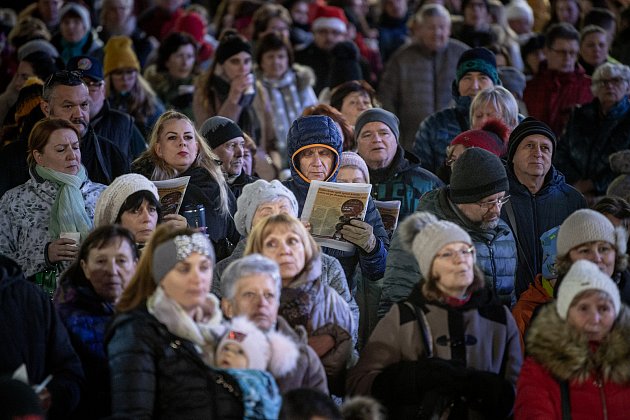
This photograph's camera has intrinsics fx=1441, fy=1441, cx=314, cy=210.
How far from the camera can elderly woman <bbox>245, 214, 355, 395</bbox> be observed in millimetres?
6977

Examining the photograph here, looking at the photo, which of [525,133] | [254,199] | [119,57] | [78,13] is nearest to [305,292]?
[254,199]

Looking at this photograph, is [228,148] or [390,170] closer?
[390,170]

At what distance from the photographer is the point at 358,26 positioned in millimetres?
15352

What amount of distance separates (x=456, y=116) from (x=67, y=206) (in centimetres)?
338

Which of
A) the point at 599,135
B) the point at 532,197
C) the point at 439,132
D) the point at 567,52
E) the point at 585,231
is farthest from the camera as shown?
the point at 567,52

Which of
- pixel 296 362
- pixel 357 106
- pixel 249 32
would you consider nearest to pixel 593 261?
pixel 296 362

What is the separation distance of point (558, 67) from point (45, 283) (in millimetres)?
5838

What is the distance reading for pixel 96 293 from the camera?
691 centimetres

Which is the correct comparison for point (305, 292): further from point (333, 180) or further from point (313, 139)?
point (313, 139)

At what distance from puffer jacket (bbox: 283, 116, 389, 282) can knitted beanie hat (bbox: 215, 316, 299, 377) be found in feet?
5.76

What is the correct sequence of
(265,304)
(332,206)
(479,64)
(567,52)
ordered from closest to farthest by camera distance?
(265,304), (332,206), (479,64), (567,52)

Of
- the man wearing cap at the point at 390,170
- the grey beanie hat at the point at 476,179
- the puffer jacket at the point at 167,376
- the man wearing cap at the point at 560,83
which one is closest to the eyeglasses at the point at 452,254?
the grey beanie hat at the point at 476,179

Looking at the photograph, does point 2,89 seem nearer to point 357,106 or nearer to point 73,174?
point 357,106

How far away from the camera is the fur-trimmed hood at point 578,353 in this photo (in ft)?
21.7
